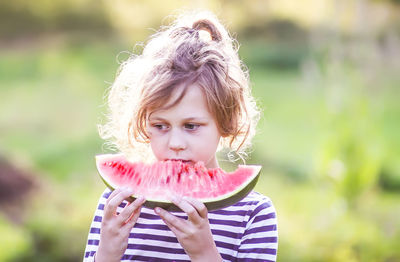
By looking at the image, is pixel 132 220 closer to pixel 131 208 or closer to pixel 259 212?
pixel 131 208

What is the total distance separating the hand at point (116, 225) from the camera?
1.93 meters

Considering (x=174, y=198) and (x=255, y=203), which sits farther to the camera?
(x=255, y=203)

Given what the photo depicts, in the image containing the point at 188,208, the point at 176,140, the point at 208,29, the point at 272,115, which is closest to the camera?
the point at 188,208

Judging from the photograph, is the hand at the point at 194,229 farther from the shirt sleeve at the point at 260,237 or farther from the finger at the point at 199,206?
the shirt sleeve at the point at 260,237

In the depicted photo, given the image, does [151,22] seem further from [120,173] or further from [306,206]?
[120,173]

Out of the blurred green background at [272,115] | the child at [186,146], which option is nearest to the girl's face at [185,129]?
the child at [186,146]

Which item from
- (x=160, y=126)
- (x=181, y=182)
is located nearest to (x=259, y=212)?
(x=181, y=182)

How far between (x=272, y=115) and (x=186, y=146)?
12.8ft

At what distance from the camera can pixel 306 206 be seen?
207 inches

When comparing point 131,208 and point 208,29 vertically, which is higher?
point 208,29

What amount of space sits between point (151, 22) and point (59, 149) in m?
1.45

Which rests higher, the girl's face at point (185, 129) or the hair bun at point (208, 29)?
the hair bun at point (208, 29)

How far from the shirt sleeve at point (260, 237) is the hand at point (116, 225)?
39cm

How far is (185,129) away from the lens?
82.2 inches
